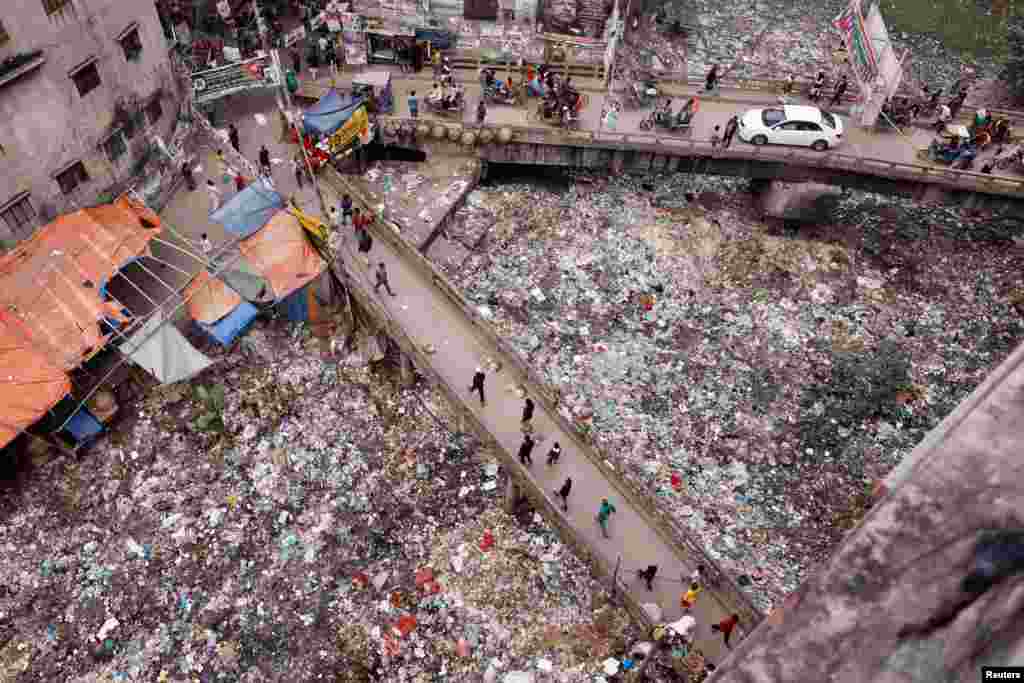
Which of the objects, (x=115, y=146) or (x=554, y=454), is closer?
(x=554, y=454)

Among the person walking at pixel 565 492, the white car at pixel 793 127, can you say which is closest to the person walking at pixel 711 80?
the white car at pixel 793 127

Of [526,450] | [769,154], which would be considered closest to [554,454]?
[526,450]

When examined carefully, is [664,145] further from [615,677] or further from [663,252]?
[615,677]

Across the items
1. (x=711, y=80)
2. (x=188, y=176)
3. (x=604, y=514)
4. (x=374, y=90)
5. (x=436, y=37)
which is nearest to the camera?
(x=604, y=514)

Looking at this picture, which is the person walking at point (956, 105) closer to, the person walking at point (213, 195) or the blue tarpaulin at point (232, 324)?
the blue tarpaulin at point (232, 324)

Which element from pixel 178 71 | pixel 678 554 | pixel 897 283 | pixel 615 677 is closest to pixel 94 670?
pixel 615 677

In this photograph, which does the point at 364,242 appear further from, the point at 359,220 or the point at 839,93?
the point at 839,93
